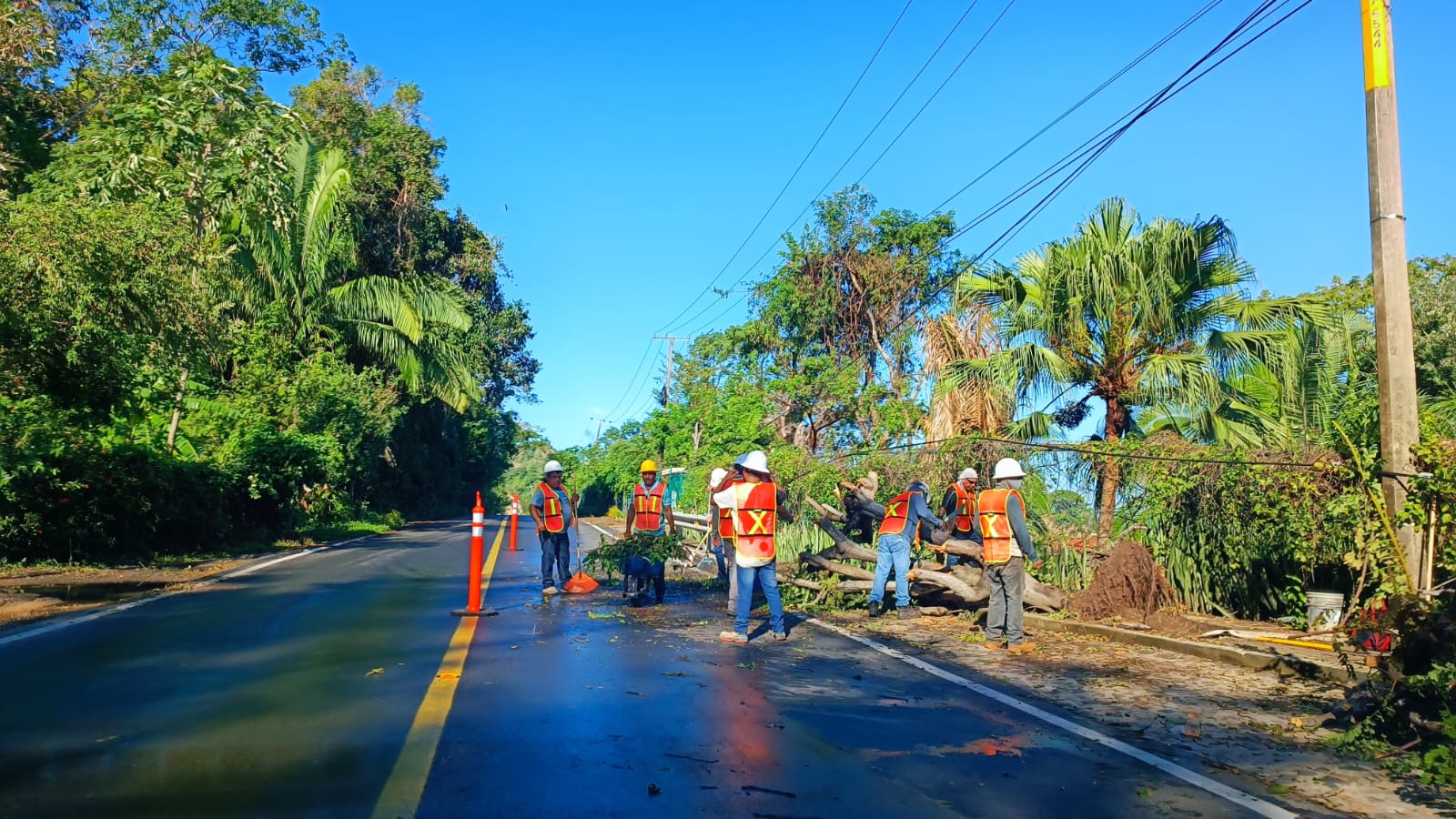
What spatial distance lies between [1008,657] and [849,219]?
25.2 metres

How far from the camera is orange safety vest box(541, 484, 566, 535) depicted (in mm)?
13523

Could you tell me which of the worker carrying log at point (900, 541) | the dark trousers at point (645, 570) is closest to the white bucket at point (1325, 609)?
the worker carrying log at point (900, 541)

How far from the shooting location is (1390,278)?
29.1 feet

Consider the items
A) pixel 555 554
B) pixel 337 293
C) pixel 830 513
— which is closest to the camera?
pixel 555 554

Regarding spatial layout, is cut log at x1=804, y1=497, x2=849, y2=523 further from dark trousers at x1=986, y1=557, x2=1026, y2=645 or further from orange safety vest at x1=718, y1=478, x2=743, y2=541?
dark trousers at x1=986, y1=557, x2=1026, y2=645

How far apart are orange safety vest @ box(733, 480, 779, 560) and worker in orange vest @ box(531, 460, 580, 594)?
3.55 meters

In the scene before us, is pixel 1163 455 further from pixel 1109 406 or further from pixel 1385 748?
pixel 1385 748

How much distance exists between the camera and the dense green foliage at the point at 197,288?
1408 centimetres

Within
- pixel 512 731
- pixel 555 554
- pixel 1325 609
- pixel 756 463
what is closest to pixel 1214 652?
pixel 1325 609

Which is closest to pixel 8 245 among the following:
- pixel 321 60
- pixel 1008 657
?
pixel 1008 657

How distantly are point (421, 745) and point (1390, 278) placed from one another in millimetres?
8176

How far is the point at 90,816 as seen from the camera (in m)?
4.55

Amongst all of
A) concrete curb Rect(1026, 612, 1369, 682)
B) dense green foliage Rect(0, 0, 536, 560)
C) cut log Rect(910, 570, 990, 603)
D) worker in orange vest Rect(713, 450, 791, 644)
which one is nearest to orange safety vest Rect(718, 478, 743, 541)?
worker in orange vest Rect(713, 450, 791, 644)

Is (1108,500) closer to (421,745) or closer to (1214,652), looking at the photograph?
(1214,652)
